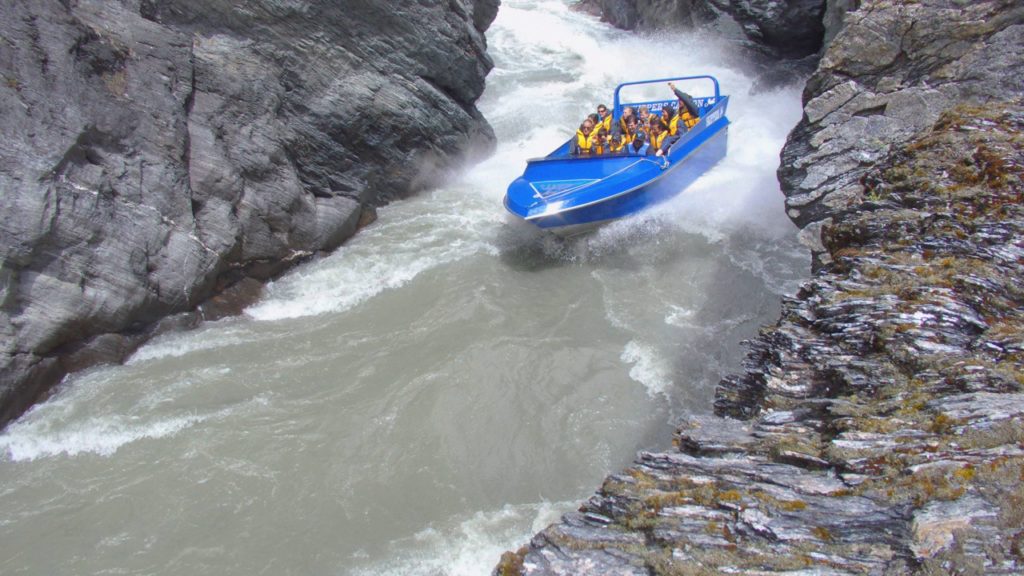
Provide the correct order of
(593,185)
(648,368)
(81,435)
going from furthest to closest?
(593,185) < (648,368) < (81,435)

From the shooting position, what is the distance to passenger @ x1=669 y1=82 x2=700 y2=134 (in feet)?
46.7

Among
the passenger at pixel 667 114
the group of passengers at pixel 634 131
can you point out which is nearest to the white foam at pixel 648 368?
the group of passengers at pixel 634 131

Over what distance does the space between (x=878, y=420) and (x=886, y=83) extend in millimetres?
7505

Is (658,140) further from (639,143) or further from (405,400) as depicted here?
(405,400)

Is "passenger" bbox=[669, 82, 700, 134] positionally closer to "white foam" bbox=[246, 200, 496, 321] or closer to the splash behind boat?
the splash behind boat

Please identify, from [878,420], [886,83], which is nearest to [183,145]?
[878,420]

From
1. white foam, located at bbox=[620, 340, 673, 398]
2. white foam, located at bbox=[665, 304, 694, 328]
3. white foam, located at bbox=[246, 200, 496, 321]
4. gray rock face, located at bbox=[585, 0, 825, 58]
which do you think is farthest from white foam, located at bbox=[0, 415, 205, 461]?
gray rock face, located at bbox=[585, 0, 825, 58]

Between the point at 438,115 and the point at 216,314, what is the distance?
20.8ft

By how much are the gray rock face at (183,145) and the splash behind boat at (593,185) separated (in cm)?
301

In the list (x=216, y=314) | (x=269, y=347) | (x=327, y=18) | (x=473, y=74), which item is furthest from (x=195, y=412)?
(x=473, y=74)

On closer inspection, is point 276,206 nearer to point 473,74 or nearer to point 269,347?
point 269,347

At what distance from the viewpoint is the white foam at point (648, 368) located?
9.00 metres

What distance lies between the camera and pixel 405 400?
8.82 meters

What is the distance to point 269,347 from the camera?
32.4 ft
